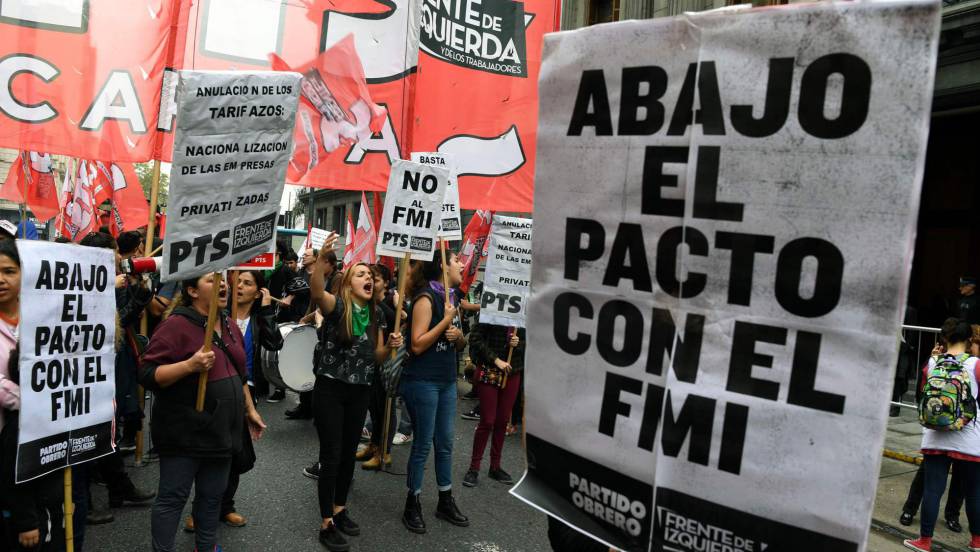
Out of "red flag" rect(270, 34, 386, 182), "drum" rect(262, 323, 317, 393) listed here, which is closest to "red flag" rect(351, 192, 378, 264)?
"drum" rect(262, 323, 317, 393)

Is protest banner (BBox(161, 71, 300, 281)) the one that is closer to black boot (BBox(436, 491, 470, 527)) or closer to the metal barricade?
black boot (BBox(436, 491, 470, 527))

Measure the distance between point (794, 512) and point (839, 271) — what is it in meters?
0.61

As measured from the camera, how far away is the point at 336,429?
439cm

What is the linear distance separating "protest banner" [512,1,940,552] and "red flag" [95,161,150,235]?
8.64 m

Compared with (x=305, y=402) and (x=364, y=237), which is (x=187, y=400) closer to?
(x=305, y=402)

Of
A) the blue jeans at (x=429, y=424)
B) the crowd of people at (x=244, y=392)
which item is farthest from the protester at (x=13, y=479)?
the blue jeans at (x=429, y=424)

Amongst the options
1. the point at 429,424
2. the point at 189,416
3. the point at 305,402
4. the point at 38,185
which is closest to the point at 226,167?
the point at 189,416

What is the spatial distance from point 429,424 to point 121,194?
7.12m

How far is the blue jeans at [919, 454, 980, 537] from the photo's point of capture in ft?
16.5

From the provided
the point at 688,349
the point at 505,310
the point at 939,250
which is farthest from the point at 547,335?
the point at 939,250

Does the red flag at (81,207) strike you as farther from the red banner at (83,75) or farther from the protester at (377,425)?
the protester at (377,425)

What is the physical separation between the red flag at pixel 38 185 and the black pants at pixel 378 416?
17.6 feet

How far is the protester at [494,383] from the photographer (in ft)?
19.1

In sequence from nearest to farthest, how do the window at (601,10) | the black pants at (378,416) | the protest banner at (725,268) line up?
the protest banner at (725,268)
the black pants at (378,416)
the window at (601,10)
